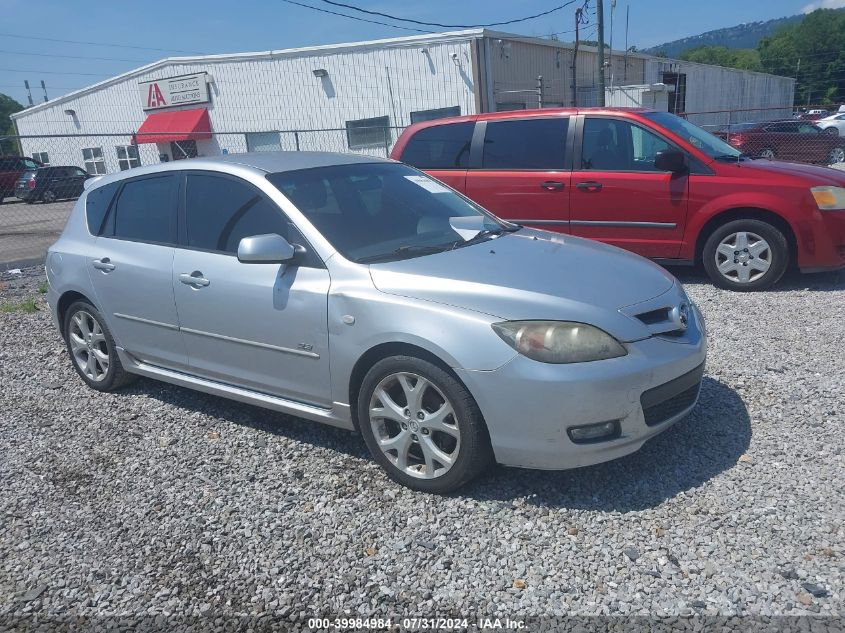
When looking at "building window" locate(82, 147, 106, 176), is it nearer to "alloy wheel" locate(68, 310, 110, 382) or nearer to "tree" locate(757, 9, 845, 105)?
"alloy wheel" locate(68, 310, 110, 382)

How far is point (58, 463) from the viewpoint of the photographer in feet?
13.5

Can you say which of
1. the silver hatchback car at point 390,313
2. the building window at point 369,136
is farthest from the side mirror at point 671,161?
the building window at point 369,136

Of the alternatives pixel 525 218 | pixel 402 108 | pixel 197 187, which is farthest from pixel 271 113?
pixel 197 187

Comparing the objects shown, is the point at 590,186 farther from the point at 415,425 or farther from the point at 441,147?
the point at 415,425

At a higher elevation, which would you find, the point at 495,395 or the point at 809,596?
the point at 495,395

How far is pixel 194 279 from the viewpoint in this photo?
4.11 meters

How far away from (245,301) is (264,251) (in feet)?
1.33

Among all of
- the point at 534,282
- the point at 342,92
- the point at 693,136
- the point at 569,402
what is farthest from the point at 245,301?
the point at 342,92

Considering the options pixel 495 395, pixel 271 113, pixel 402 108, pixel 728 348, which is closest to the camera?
pixel 495 395

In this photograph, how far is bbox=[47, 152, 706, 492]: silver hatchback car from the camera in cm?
311

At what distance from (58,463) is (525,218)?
505cm

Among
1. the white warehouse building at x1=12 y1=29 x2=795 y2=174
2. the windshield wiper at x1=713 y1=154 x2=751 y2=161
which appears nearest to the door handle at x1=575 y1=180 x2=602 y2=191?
the windshield wiper at x1=713 y1=154 x2=751 y2=161

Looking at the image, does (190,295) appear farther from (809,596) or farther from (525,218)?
(525,218)

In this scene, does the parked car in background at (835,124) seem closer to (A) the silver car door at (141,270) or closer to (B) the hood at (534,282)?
(B) the hood at (534,282)
